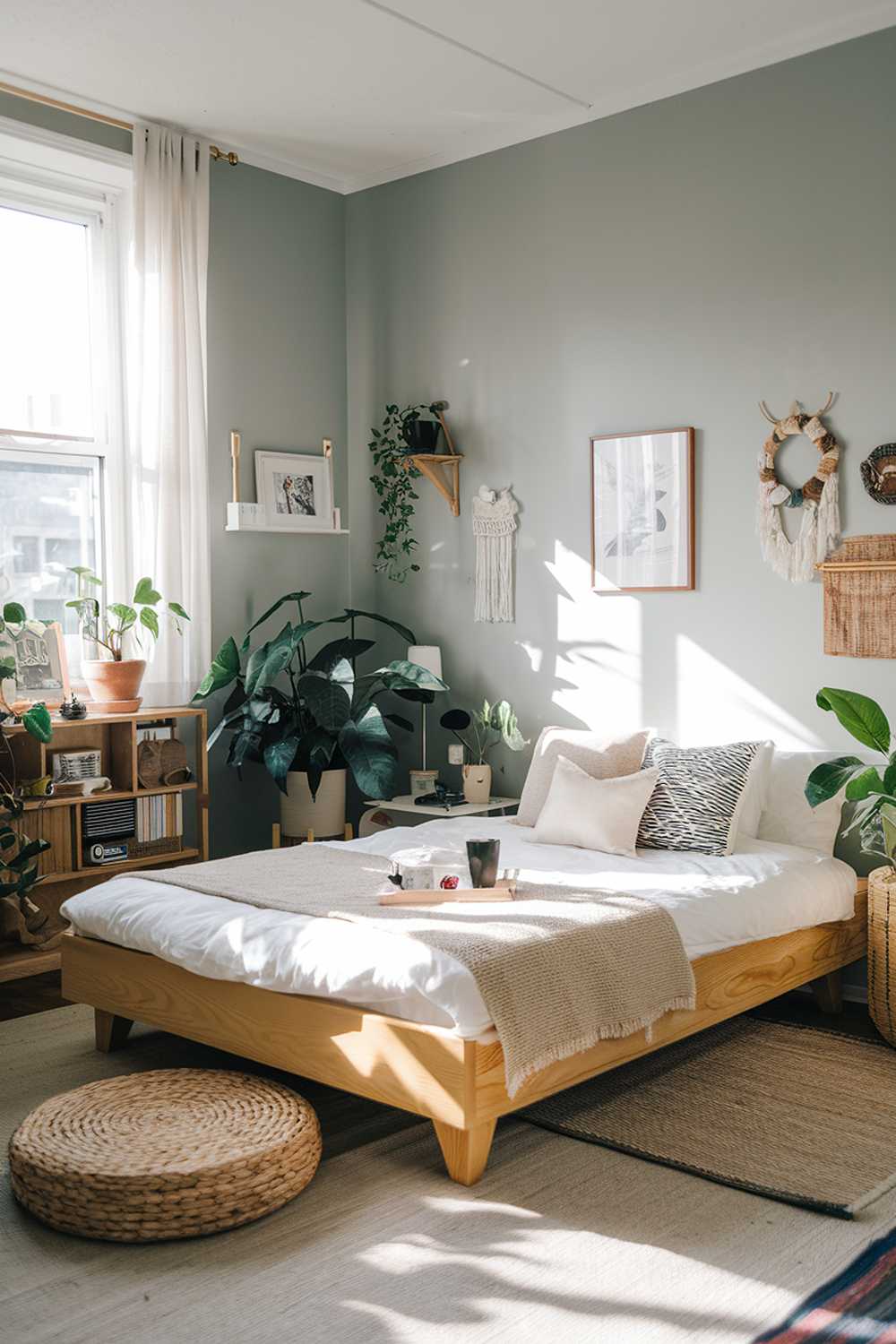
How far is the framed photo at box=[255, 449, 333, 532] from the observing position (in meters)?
5.28

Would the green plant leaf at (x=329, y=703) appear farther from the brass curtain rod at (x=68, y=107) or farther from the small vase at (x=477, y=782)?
the brass curtain rod at (x=68, y=107)

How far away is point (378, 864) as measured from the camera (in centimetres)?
376

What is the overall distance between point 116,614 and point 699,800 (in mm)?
2146

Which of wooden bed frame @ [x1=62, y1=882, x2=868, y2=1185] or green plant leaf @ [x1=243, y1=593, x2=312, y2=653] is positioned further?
green plant leaf @ [x1=243, y1=593, x2=312, y2=653]

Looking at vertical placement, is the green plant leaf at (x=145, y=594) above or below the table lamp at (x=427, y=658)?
above

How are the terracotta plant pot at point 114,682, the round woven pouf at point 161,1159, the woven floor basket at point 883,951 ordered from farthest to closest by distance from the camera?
the terracotta plant pot at point 114,682 < the woven floor basket at point 883,951 < the round woven pouf at point 161,1159

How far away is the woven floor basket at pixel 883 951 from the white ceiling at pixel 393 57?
8.48 ft

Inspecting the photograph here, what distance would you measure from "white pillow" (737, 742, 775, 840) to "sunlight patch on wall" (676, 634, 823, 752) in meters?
0.17

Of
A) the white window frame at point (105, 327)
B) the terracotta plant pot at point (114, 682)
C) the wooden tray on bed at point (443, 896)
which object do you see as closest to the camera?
the wooden tray on bed at point (443, 896)

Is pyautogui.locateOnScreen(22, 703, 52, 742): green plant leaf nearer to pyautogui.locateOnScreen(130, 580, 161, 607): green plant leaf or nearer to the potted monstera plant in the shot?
pyautogui.locateOnScreen(130, 580, 161, 607): green plant leaf

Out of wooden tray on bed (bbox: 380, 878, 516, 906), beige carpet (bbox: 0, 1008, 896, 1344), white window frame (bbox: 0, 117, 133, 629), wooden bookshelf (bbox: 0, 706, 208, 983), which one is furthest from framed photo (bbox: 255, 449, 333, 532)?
beige carpet (bbox: 0, 1008, 896, 1344)

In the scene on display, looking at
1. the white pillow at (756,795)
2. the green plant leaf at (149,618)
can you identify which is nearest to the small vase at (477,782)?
the white pillow at (756,795)

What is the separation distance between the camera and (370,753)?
4770 mm

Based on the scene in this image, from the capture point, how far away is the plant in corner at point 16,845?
4.11m
